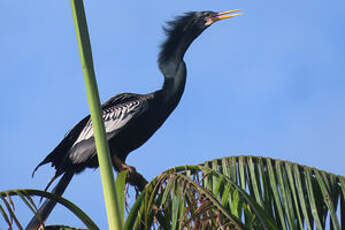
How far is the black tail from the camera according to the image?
10.5ft

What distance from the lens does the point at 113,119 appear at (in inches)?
194

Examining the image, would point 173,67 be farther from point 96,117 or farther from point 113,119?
point 96,117

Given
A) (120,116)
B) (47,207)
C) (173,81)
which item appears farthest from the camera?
(120,116)

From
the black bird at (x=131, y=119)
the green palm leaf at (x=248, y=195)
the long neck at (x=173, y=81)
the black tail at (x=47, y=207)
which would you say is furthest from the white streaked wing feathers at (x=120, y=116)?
the green palm leaf at (x=248, y=195)

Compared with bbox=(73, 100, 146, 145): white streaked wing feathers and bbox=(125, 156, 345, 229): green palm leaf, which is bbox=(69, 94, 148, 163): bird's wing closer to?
bbox=(73, 100, 146, 145): white streaked wing feathers

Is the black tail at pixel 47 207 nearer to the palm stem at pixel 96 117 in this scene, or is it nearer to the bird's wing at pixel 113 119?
the bird's wing at pixel 113 119

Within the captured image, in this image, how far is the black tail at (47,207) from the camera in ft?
10.5

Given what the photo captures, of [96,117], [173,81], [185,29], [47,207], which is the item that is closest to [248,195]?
[96,117]

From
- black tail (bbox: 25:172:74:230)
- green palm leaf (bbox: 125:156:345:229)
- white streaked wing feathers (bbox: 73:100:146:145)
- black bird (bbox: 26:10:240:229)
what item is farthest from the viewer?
white streaked wing feathers (bbox: 73:100:146:145)

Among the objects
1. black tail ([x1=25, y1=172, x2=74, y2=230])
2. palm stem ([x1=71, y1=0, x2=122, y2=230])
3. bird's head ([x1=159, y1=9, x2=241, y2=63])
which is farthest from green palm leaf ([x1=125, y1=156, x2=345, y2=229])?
bird's head ([x1=159, y1=9, x2=241, y2=63])

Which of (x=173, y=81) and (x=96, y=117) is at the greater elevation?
(x=173, y=81)

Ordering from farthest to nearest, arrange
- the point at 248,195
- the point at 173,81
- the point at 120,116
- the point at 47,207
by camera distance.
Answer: the point at 120,116
the point at 173,81
the point at 47,207
the point at 248,195

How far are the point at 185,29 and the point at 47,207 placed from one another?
220 centimetres

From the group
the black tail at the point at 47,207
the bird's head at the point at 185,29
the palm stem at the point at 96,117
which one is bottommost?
the black tail at the point at 47,207
